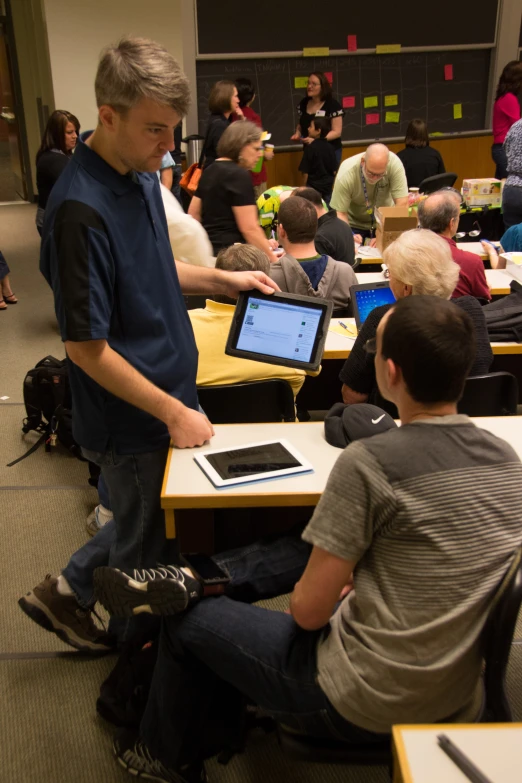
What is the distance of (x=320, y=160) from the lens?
7000 mm

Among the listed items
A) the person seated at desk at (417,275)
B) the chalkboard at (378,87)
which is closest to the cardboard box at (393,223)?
the person seated at desk at (417,275)

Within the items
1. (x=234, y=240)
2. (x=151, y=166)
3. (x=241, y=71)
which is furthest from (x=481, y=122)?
(x=151, y=166)

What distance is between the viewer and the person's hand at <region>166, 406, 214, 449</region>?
1858 mm

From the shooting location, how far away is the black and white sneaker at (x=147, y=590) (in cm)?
158

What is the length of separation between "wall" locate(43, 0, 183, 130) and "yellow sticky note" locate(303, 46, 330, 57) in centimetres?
155

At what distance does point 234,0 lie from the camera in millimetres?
7301

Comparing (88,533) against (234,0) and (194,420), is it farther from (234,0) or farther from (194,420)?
(234,0)

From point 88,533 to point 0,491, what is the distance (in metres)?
0.61

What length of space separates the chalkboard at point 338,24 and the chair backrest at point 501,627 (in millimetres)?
7208

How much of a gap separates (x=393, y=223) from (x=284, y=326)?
7.46 ft

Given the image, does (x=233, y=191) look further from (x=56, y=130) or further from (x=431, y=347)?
(x=431, y=347)

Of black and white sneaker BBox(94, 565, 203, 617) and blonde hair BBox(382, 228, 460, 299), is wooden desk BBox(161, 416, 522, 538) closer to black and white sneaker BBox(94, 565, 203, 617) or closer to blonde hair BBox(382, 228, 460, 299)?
black and white sneaker BBox(94, 565, 203, 617)

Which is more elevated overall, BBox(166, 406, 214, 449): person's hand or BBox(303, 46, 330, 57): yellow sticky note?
BBox(303, 46, 330, 57): yellow sticky note

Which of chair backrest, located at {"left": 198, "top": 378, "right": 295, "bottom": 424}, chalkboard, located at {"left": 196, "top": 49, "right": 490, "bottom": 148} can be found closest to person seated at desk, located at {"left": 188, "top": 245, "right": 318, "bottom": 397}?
chair backrest, located at {"left": 198, "top": 378, "right": 295, "bottom": 424}
